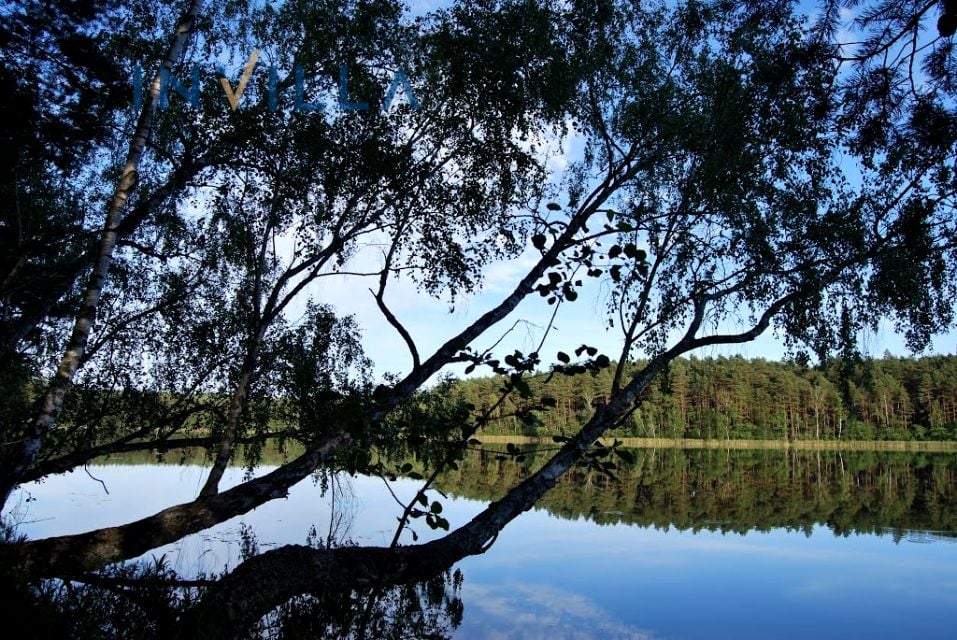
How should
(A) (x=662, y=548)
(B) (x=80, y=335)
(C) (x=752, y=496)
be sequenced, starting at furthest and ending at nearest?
(C) (x=752, y=496), (A) (x=662, y=548), (B) (x=80, y=335)

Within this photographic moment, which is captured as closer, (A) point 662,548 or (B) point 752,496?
(A) point 662,548

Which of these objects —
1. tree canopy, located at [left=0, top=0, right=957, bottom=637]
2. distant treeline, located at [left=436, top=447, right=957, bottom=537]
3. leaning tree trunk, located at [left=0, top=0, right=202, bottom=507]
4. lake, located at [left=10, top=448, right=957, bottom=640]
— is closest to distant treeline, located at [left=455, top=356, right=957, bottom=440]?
distant treeline, located at [left=436, top=447, right=957, bottom=537]

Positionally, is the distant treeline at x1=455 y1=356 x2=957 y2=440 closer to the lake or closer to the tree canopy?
the lake

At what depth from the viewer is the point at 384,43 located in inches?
412

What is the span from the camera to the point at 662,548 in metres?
20.5

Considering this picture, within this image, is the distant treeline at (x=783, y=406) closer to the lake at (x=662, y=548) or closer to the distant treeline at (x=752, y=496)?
the distant treeline at (x=752, y=496)

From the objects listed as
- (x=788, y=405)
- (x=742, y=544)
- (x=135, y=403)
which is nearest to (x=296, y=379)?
(x=135, y=403)

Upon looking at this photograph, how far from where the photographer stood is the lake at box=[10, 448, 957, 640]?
13.4 m

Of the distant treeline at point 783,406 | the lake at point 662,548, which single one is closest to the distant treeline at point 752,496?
the lake at point 662,548

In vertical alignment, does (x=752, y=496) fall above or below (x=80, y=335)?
below

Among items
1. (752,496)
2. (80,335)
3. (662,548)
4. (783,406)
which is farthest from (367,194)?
(783,406)

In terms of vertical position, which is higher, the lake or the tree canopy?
the tree canopy

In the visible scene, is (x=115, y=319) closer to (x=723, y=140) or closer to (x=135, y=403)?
(x=135, y=403)

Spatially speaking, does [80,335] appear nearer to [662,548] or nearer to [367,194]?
[367,194]
